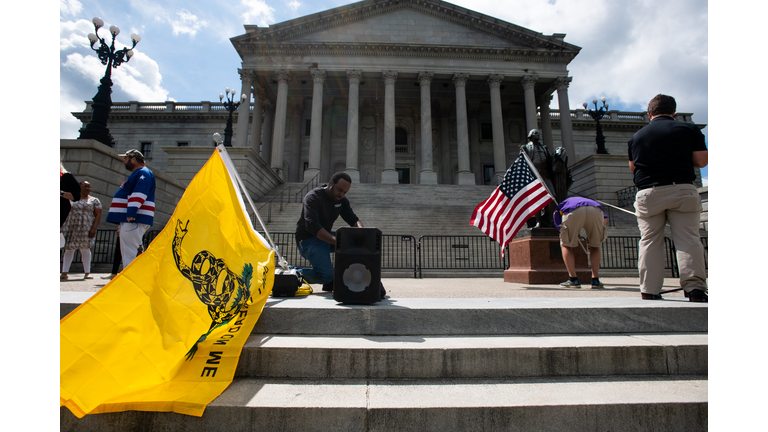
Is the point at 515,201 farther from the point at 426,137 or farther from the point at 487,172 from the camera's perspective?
the point at 487,172

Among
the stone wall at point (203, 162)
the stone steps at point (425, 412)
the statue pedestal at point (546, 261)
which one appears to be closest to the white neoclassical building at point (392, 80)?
the stone wall at point (203, 162)

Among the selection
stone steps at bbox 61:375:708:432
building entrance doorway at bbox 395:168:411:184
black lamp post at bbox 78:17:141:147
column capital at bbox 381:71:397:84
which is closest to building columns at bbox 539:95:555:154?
building entrance doorway at bbox 395:168:411:184

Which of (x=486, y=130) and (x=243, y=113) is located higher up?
(x=486, y=130)

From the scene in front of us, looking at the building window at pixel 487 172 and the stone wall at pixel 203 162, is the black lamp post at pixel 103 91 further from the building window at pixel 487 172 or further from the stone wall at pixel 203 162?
the building window at pixel 487 172

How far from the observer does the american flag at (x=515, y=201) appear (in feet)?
20.8

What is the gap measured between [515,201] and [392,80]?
2442 centimetres

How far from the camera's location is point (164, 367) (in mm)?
2393

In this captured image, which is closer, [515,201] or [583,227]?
[583,227]

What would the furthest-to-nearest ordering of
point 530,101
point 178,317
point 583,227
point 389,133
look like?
point 530,101 → point 389,133 → point 583,227 → point 178,317

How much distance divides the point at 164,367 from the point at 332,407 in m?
1.14

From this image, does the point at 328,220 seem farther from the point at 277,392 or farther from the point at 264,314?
the point at 277,392

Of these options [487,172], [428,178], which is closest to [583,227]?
[428,178]

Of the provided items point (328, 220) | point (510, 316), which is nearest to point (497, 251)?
point (328, 220)

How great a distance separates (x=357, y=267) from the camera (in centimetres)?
360
